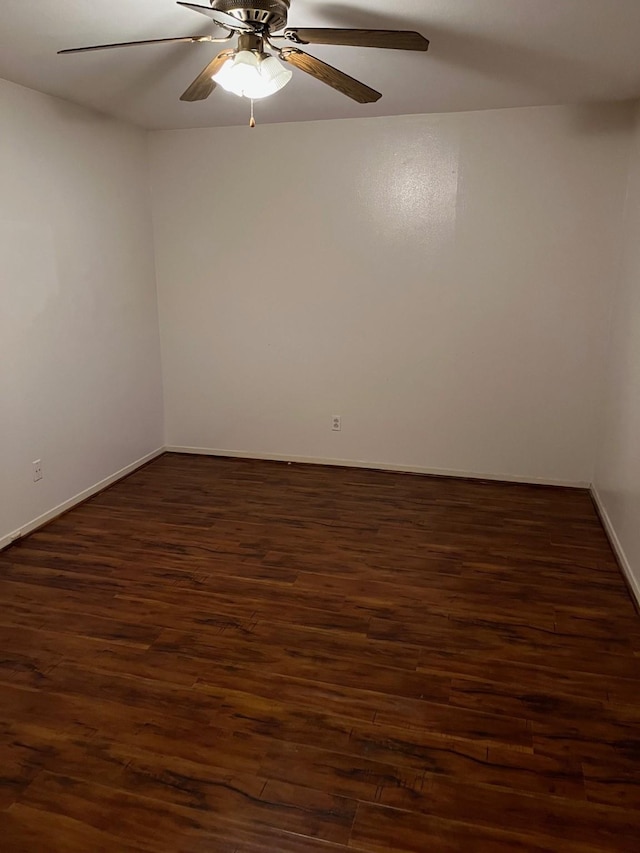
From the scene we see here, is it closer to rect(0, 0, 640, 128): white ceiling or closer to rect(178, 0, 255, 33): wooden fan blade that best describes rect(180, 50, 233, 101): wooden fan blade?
rect(178, 0, 255, 33): wooden fan blade

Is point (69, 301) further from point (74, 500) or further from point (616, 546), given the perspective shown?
point (616, 546)

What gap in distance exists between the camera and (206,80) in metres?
2.41

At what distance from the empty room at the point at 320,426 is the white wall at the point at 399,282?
0.06ft

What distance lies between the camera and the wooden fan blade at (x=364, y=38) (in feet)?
6.26

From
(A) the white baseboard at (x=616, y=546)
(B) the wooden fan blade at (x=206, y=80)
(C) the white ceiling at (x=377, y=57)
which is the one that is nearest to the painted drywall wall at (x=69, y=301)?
(C) the white ceiling at (x=377, y=57)

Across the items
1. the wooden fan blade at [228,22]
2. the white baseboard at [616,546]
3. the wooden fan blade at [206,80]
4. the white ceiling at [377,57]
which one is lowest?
the white baseboard at [616,546]

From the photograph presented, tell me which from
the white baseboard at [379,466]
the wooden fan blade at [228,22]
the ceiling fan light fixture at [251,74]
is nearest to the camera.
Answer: the wooden fan blade at [228,22]

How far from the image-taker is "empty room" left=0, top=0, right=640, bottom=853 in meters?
1.88

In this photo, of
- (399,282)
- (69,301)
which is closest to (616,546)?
(399,282)

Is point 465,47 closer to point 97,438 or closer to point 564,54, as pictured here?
point 564,54

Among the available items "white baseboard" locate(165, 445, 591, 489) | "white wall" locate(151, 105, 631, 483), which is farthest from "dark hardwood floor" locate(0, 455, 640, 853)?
"white wall" locate(151, 105, 631, 483)

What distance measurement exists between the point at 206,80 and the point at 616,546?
295 centimetres

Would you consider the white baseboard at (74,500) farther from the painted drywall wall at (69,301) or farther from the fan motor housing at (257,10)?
the fan motor housing at (257,10)

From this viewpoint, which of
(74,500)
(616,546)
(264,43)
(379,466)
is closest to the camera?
(264,43)
